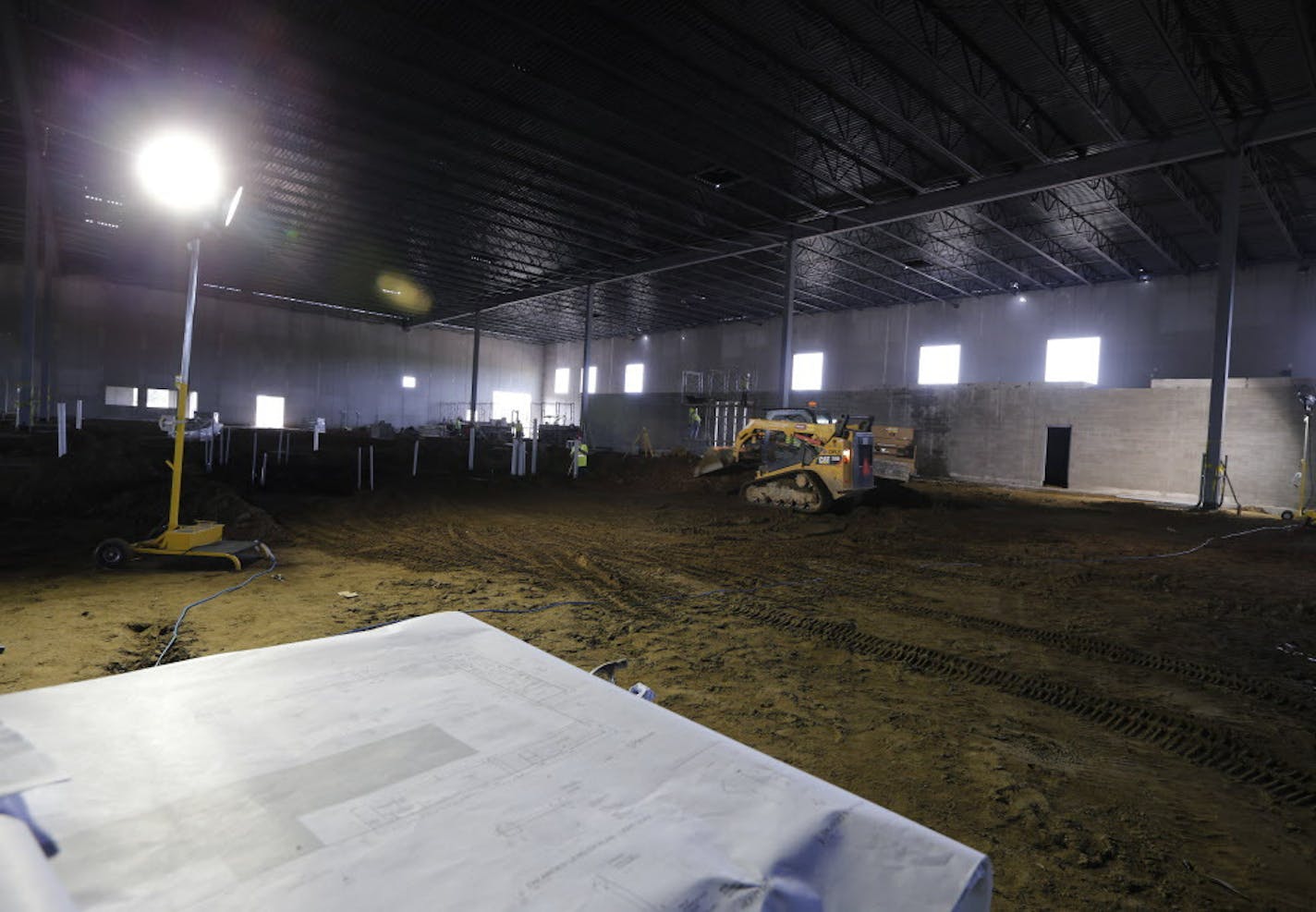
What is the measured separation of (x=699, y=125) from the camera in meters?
15.2

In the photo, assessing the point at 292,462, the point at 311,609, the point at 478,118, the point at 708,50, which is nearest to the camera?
the point at 311,609

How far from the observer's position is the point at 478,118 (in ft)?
49.0

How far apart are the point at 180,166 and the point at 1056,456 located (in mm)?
24651

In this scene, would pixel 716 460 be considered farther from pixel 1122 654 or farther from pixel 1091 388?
pixel 1091 388

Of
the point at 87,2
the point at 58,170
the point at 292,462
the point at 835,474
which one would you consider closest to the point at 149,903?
the point at 835,474

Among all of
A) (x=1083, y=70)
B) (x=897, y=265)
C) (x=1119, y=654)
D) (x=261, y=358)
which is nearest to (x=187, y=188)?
(x=1119, y=654)

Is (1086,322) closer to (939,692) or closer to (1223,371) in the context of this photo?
(1223,371)

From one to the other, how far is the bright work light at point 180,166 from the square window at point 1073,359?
28.5m

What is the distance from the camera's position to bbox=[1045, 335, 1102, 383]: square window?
26.2 metres

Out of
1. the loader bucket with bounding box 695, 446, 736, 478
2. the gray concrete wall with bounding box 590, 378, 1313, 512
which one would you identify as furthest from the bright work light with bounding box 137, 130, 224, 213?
the gray concrete wall with bounding box 590, 378, 1313, 512

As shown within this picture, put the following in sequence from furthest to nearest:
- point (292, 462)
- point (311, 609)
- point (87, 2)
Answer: point (292, 462)
point (87, 2)
point (311, 609)

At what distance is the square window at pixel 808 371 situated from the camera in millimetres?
34656

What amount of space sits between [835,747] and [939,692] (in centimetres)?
133

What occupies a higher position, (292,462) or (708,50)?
(708,50)
